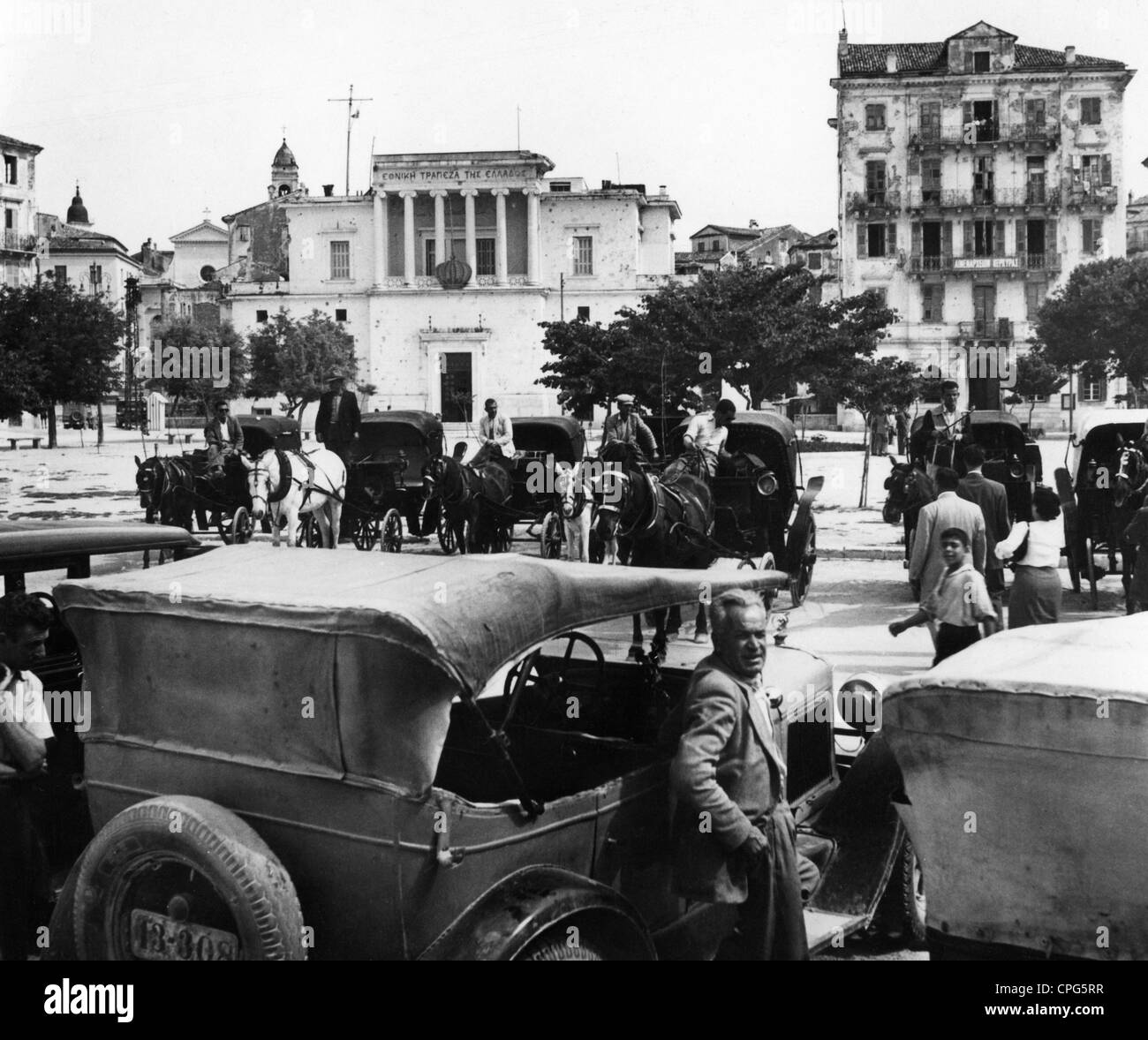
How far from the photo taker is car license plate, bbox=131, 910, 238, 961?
3621mm

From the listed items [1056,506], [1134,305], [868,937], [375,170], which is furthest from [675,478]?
[375,170]

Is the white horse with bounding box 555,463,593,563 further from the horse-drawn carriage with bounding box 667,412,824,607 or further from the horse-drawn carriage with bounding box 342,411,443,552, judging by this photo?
the horse-drawn carriage with bounding box 342,411,443,552

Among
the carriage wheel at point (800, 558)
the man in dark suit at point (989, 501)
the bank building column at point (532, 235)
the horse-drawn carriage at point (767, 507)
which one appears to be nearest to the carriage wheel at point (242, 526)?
the horse-drawn carriage at point (767, 507)

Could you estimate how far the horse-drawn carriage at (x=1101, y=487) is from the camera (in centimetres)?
1310

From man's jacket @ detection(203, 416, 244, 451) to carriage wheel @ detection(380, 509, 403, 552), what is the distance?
2324mm

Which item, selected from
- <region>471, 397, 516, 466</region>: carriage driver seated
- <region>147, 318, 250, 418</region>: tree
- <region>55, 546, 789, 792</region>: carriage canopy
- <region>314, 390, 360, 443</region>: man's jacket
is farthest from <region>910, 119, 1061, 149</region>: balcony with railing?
<region>55, 546, 789, 792</region>: carriage canopy

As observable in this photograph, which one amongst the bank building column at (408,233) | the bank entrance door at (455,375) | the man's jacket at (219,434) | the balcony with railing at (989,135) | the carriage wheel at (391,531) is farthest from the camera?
the bank entrance door at (455,375)

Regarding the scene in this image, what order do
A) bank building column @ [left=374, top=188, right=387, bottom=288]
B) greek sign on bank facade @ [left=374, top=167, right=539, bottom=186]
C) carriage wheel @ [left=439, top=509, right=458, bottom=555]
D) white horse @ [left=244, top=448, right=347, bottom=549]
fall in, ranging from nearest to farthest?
white horse @ [left=244, top=448, right=347, bottom=549] < carriage wheel @ [left=439, top=509, right=458, bottom=555] < greek sign on bank facade @ [left=374, top=167, right=539, bottom=186] < bank building column @ [left=374, top=188, right=387, bottom=288]

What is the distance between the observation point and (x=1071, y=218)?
195 ft

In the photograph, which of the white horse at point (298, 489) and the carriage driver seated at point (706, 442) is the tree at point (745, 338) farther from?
the carriage driver seated at point (706, 442)

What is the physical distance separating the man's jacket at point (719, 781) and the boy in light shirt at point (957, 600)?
153 inches

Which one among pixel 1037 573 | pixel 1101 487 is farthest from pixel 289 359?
pixel 1037 573
